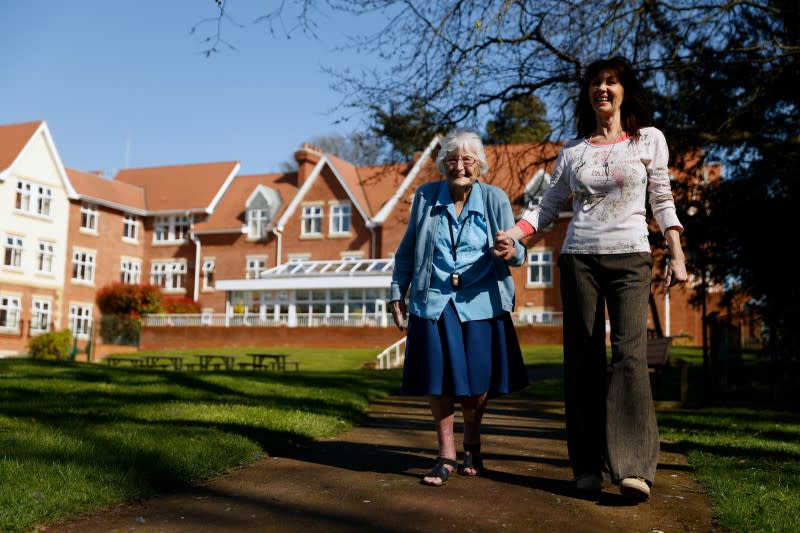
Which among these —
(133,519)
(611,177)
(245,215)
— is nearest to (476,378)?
(611,177)

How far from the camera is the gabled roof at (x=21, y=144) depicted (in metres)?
38.8

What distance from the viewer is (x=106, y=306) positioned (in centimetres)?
4247

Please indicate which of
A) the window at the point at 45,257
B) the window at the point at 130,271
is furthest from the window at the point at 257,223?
the window at the point at 45,257

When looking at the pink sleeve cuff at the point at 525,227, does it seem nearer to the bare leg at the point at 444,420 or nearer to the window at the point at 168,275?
the bare leg at the point at 444,420

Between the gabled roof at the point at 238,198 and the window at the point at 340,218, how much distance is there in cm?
340

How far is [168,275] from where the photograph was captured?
148ft

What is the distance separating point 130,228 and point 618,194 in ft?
146

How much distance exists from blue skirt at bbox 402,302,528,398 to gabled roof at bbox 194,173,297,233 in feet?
128

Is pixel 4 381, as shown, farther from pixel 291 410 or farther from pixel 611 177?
pixel 611 177

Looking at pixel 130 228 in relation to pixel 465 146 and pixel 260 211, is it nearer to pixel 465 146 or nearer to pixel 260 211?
pixel 260 211

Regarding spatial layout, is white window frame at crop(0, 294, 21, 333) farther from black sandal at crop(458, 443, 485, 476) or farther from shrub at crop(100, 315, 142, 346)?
black sandal at crop(458, 443, 485, 476)

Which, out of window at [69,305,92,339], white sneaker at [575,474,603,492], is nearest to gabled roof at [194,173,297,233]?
window at [69,305,92,339]

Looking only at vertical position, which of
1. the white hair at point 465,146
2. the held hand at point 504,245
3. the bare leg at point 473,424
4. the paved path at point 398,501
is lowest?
the paved path at point 398,501

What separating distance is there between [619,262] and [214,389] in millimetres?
7398
